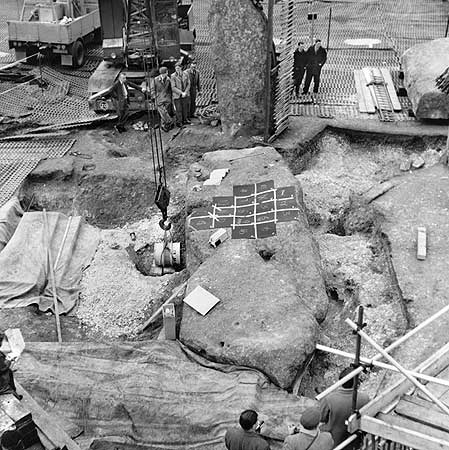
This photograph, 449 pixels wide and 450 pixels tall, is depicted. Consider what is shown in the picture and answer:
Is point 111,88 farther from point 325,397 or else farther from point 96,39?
point 325,397

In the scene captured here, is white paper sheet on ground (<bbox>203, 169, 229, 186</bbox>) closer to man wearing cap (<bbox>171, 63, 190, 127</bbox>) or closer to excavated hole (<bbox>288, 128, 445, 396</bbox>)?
excavated hole (<bbox>288, 128, 445, 396</bbox>)

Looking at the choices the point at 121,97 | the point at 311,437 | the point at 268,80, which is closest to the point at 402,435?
the point at 311,437

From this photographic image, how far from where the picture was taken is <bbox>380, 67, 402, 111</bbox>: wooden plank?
48.1ft

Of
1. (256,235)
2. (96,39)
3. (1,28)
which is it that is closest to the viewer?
(256,235)

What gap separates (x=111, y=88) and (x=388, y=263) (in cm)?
761

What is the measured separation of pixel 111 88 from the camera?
15.0 meters

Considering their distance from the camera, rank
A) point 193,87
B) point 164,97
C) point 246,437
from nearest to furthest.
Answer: point 246,437
point 164,97
point 193,87

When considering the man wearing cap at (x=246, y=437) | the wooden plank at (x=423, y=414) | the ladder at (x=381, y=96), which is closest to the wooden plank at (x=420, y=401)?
the wooden plank at (x=423, y=414)

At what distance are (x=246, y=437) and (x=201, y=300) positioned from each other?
287 cm

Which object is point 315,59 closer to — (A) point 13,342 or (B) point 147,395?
(B) point 147,395

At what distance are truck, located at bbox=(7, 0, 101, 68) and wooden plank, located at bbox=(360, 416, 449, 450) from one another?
1472cm

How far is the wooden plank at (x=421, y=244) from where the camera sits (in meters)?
9.70

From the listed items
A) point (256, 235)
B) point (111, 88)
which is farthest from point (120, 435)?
point (111, 88)

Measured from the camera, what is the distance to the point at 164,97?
14492 millimetres
